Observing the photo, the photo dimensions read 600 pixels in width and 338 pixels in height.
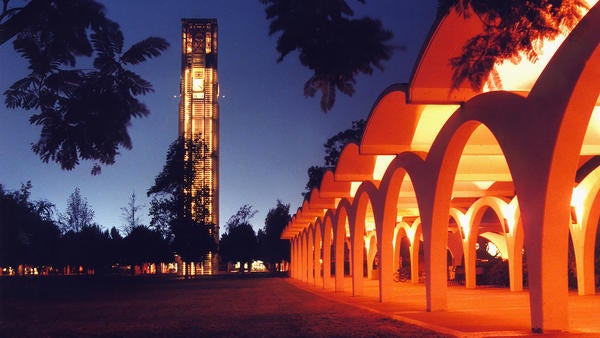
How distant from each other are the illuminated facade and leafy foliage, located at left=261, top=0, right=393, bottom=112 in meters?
2.11

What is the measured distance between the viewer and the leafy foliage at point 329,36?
4422 millimetres

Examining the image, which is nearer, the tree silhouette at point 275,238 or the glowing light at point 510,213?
the glowing light at point 510,213

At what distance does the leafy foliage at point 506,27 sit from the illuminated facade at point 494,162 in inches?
15.3

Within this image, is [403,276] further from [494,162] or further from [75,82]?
[75,82]

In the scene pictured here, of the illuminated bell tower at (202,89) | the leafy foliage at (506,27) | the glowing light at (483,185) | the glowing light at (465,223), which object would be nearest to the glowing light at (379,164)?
the glowing light at (483,185)

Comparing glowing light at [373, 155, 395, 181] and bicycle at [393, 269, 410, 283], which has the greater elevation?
glowing light at [373, 155, 395, 181]

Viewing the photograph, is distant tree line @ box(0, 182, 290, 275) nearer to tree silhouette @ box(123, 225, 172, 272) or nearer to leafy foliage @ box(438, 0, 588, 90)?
tree silhouette @ box(123, 225, 172, 272)

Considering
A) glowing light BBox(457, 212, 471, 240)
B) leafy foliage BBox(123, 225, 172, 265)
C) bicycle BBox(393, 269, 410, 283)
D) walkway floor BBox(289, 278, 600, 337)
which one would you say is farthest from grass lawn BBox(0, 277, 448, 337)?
leafy foliage BBox(123, 225, 172, 265)

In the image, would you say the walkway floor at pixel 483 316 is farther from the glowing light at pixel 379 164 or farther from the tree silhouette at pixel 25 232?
the tree silhouette at pixel 25 232

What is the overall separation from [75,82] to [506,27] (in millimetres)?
3603

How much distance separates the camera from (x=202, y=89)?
97.5 m

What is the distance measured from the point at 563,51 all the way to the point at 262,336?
591cm

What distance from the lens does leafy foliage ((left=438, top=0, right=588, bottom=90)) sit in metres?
4.78

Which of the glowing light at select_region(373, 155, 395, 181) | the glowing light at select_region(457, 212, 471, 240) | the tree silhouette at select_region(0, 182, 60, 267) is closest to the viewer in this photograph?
the glowing light at select_region(373, 155, 395, 181)
